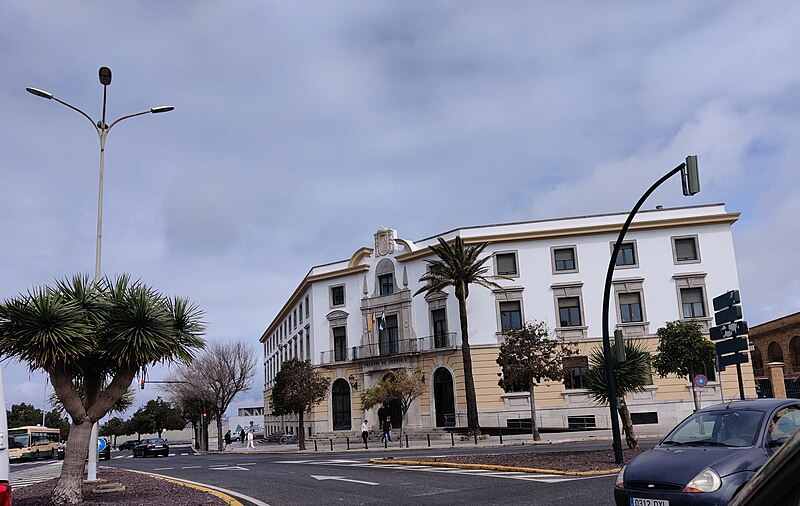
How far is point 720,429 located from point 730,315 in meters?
10.0

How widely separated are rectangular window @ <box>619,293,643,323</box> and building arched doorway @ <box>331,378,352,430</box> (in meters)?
21.2

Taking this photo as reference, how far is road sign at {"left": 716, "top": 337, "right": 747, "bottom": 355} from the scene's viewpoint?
17.3 m

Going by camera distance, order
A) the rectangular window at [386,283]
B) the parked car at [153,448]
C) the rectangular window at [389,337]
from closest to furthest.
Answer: the parked car at [153,448]
the rectangular window at [389,337]
the rectangular window at [386,283]

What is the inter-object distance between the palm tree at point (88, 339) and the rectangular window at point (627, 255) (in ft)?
123

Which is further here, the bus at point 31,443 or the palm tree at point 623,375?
the bus at point 31,443

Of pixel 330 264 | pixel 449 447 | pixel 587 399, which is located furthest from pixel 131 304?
pixel 330 264

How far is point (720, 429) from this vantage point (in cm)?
897

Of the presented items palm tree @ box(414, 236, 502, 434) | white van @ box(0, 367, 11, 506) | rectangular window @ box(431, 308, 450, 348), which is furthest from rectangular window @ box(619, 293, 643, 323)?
white van @ box(0, 367, 11, 506)

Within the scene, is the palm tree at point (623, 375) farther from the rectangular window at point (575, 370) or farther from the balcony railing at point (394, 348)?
the balcony railing at point (394, 348)

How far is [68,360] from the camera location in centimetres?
1295

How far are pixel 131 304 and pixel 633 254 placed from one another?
1552 inches

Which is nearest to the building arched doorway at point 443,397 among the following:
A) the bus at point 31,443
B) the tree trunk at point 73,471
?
the bus at point 31,443

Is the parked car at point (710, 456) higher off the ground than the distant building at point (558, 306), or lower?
lower

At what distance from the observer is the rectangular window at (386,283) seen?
5409cm
